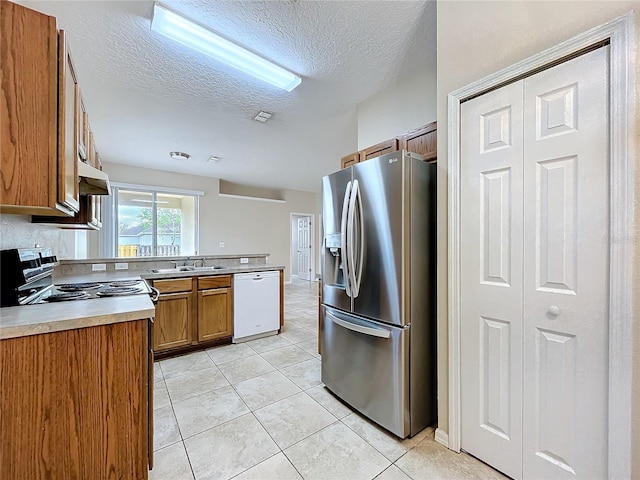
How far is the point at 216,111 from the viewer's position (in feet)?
10.3

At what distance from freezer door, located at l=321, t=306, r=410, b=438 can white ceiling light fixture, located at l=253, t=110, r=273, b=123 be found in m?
2.36

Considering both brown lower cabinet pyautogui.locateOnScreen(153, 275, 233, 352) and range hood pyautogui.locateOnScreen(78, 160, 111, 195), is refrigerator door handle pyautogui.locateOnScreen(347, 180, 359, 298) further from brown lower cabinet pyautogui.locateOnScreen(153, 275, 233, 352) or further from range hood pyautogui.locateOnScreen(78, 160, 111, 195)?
brown lower cabinet pyautogui.locateOnScreen(153, 275, 233, 352)

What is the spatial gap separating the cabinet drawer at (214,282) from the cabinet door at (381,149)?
6.71ft

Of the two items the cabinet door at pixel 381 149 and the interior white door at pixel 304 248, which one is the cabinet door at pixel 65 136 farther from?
the interior white door at pixel 304 248

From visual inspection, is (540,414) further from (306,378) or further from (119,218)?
(119,218)

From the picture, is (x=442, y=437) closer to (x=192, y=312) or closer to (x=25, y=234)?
(x=192, y=312)

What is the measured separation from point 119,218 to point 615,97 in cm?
664

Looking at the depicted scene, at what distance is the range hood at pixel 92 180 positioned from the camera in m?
1.51

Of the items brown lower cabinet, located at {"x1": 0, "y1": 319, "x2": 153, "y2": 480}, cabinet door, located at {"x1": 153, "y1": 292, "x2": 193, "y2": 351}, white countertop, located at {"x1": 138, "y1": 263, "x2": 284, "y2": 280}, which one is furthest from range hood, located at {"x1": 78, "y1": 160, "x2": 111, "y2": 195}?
cabinet door, located at {"x1": 153, "y1": 292, "x2": 193, "y2": 351}

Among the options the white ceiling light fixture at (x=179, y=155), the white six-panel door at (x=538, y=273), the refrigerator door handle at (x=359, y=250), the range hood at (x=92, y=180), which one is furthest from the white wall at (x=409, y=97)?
the white ceiling light fixture at (x=179, y=155)

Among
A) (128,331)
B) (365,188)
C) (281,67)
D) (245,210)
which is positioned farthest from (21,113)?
(245,210)

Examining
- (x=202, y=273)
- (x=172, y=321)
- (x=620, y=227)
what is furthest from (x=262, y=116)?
(x=620, y=227)

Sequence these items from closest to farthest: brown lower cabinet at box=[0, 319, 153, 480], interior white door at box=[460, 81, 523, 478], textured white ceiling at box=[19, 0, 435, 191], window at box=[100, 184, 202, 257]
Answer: brown lower cabinet at box=[0, 319, 153, 480]
interior white door at box=[460, 81, 523, 478]
textured white ceiling at box=[19, 0, 435, 191]
window at box=[100, 184, 202, 257]

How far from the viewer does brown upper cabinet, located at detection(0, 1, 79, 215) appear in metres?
0.96
